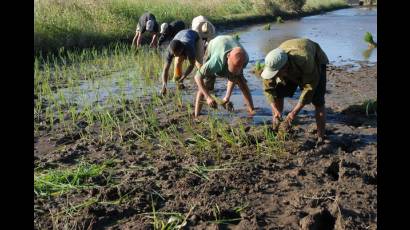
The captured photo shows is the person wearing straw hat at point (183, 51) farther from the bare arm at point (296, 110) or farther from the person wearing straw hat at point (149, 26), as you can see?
the person wearing straw hat at point (149, 26)

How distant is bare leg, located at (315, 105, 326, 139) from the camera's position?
417 cm

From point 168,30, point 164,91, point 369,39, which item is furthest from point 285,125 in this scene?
point 369,39

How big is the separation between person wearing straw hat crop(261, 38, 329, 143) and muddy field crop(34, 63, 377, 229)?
1.37ft

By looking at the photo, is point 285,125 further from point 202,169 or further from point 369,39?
point 369,39

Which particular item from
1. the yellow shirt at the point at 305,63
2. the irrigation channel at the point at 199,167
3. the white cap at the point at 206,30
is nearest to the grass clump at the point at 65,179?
the irrigation channel at the point at 199,167

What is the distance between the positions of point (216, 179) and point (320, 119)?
1382 millimetres

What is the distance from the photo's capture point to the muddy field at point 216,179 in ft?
9.68

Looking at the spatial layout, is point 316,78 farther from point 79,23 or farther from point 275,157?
point 79,23

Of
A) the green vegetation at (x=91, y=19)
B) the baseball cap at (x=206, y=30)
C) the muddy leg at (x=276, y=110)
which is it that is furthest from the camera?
the green vegetation at (x=91, y=19)

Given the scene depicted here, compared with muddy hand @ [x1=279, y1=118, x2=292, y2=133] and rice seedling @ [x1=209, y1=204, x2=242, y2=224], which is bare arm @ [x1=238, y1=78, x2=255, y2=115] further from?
rice seedling @ [x1=209, y1=204, x2=242, y2=224]

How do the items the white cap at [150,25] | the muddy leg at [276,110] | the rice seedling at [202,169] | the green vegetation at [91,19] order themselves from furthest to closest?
the green vegetation at [91,19] → the white cap at [150,25] → the muddy leg at [276,110] → the rice seedling at [202,169]

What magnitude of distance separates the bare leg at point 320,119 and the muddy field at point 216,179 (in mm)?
113

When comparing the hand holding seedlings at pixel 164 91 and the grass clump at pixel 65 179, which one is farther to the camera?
the hand holding seedlings at pixel 164 91

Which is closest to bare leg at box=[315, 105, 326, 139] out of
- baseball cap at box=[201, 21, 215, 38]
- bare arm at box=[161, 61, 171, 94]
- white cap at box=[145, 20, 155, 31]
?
bare arm at box=[161, 61, 171, 94]
